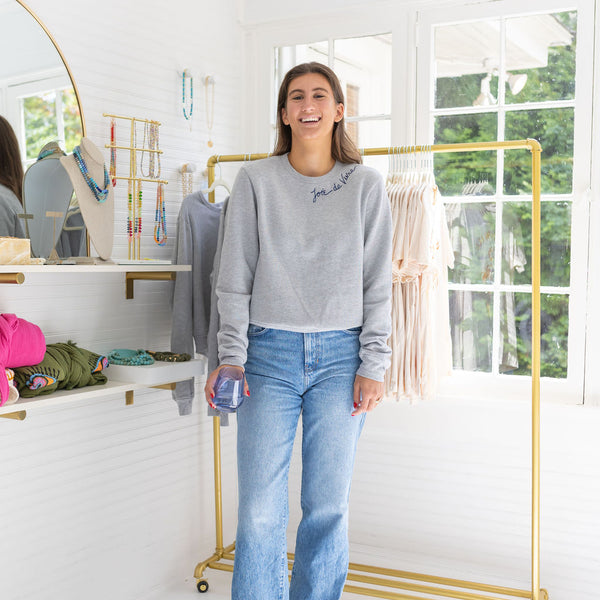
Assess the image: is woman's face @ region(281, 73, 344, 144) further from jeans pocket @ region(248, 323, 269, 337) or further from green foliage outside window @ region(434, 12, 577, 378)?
green foliage outside window @ region(434, 12, 577, 378)

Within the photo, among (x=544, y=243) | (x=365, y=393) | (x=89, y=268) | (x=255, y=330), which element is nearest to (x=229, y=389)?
(x=255, y=330)

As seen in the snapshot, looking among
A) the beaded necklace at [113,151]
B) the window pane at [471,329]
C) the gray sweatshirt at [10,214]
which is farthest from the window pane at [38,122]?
the window pane at [471,329]

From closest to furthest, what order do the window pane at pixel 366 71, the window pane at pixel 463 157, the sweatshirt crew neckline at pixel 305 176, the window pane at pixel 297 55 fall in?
the sweatshirt crew neckline at pixel 305 176
the window pane at pixel 463 157
the window pane at pixel 366 71
the window pane at pixel 297 55

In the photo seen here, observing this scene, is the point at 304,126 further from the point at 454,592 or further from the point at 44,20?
the point at 454,592

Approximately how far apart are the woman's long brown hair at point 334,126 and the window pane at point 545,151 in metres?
0.90

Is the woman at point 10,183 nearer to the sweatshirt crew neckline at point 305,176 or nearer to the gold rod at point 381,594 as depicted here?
the sweatshirt crew neckline at point 305,176

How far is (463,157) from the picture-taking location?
8.60 ft

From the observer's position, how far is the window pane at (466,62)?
256 cm

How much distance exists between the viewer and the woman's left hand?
1744mm

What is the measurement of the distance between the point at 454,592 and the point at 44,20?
6.97 feet


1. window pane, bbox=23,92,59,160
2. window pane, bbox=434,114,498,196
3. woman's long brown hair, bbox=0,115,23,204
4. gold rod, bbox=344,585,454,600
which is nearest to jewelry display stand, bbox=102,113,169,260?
window pane, bbox=23,92,59,160

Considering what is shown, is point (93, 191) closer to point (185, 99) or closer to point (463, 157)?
point (185, 99)

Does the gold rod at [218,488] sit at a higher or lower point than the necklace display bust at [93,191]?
lower

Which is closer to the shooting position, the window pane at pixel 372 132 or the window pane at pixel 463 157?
the window pane at pixel 463 157
